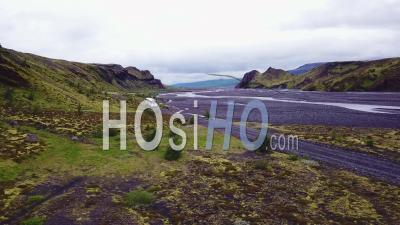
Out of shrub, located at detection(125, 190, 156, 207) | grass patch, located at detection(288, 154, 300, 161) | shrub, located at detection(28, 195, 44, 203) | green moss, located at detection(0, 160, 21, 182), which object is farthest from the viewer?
grass patch, located at detection(288, 154, 300, 161)

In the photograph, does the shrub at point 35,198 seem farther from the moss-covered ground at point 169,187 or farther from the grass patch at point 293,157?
the grass patch at point 293,157

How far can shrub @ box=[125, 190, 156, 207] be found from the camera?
2680 centimetres

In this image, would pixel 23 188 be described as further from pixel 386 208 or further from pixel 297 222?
pixel 386 208

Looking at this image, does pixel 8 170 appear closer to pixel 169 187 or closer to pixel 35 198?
pixel 35 198

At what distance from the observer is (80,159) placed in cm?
3725

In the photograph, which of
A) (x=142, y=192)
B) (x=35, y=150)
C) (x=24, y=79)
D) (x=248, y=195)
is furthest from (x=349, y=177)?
(x=24, y=79)

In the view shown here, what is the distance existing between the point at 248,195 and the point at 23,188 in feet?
52.8

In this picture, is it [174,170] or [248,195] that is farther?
[174,170]

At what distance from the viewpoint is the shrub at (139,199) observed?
26.8 meters

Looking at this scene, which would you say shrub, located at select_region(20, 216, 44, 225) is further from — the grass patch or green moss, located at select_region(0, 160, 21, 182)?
the grass patch

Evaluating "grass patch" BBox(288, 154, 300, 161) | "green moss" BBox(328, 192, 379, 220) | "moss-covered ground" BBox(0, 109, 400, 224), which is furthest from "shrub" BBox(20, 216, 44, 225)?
"grass patch" BBox(288, 154, 300, 161)

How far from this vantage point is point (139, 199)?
2712 centimetres

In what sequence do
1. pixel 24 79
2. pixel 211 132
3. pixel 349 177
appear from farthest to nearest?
pixel 24 79, pixel 211 132, pixel 349 177

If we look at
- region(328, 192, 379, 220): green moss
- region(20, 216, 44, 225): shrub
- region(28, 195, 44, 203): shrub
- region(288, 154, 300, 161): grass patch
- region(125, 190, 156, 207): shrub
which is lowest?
region(28, 195, 44, 203): shrub
